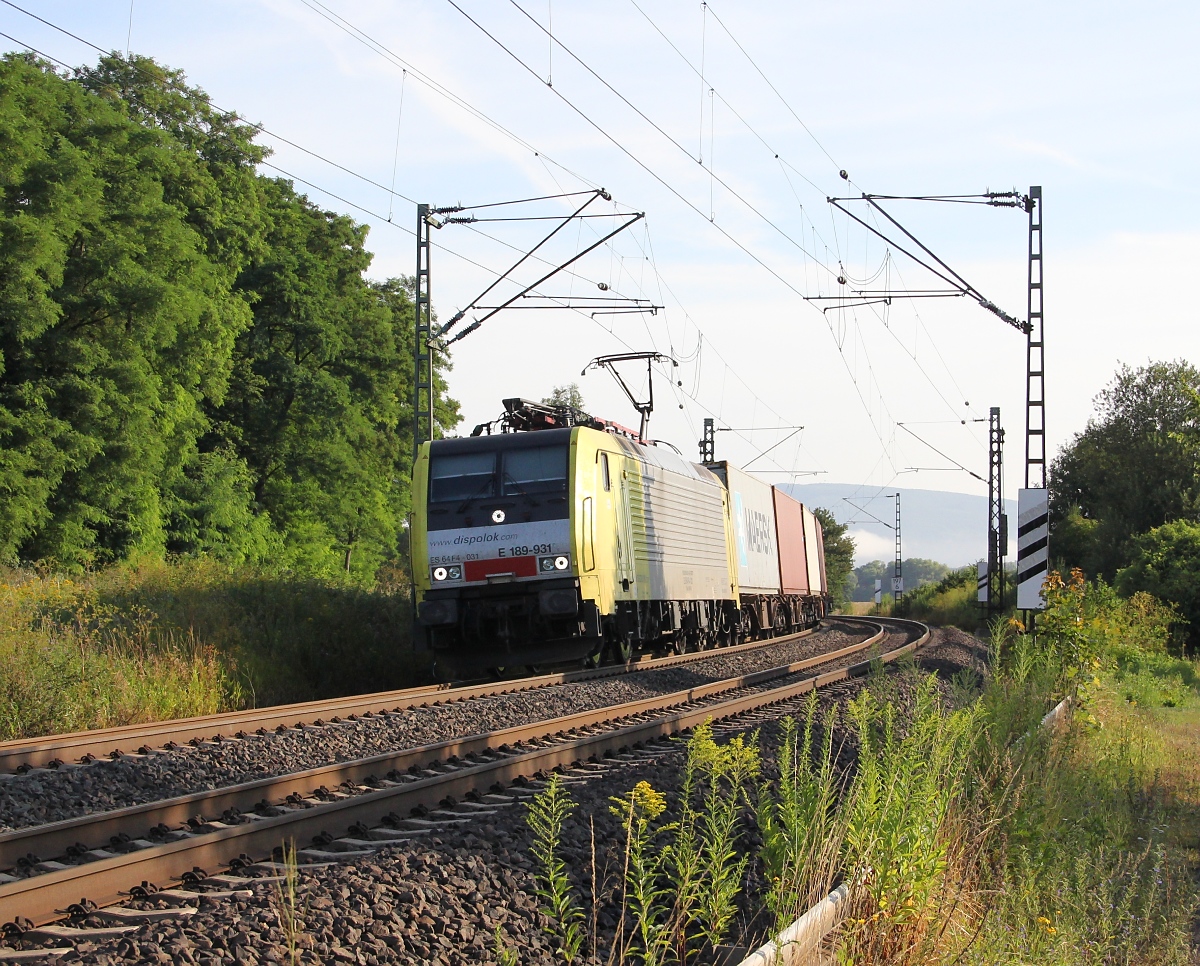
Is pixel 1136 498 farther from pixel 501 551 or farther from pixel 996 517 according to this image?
pixel 501 551

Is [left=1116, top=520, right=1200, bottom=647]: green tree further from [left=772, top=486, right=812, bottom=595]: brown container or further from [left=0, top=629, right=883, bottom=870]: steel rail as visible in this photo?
[left=0, top=629, right=883, bottom=870]: steel rail

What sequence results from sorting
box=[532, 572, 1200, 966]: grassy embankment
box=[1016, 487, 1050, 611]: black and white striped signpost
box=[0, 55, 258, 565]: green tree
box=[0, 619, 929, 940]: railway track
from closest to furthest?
box=[532, 572, 1200, 966]: grassy embankment < box=[0, 619, 929, 940]: railway track < box=[1016, 487, 1050, 611]: black and white striped signpost < box=[0, 55, 258, 565]: green tree

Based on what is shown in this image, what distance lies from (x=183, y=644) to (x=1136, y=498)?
133 ft

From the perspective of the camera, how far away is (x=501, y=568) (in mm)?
15383

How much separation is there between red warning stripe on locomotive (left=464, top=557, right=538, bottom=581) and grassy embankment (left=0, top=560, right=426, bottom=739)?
7.58 ft

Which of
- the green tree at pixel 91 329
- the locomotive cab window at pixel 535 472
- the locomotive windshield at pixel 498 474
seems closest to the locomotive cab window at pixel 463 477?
the locomotive windshield at pixel 498 474

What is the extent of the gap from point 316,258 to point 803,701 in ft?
106

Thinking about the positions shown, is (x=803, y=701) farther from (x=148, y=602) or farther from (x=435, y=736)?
(x=148, y=602)

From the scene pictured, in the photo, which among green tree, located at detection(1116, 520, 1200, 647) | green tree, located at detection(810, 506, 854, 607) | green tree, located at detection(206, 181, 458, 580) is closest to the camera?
green tree, located at detection(1116, 520, 1200, 647)

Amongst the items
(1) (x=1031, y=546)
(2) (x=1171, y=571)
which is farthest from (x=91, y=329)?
(2) (x=1171, y=571)

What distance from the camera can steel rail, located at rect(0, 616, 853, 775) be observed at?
28.1ft

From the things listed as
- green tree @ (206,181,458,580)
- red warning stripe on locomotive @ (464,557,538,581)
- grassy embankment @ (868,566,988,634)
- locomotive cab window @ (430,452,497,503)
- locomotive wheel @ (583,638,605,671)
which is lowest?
grassy embankment @ (868,566,988,634)

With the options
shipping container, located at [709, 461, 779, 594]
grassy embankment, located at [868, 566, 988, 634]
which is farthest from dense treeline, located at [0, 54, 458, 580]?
grassy embankment, located at [868, 566, 988, 634]

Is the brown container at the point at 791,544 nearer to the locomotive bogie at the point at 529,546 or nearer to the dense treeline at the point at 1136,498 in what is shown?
the dense treeline at the point at 1136,498
